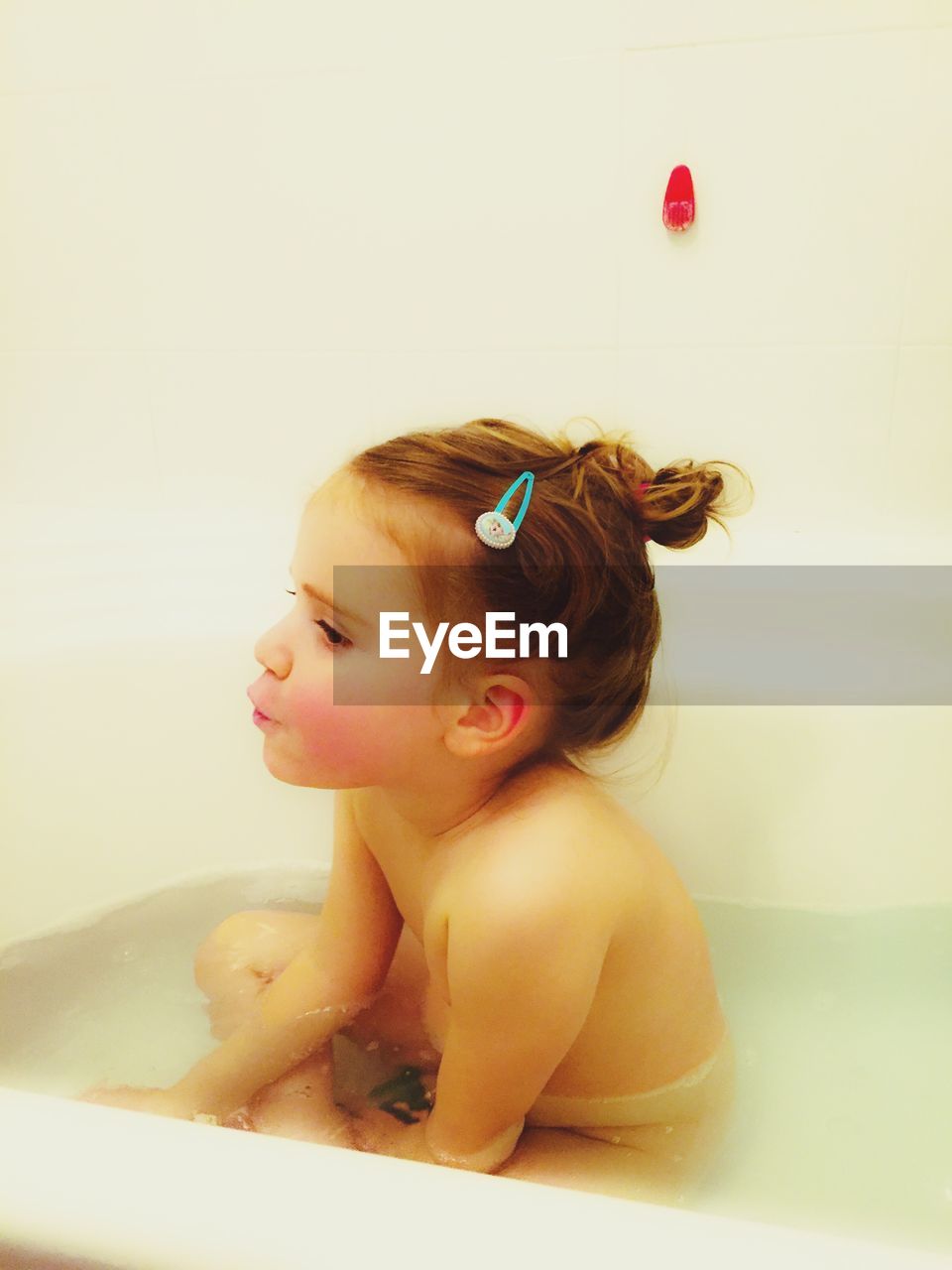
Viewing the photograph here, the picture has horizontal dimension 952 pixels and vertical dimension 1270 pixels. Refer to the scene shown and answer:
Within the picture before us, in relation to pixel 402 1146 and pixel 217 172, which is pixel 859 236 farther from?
pixel 402 1146

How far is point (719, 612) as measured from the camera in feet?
3.26

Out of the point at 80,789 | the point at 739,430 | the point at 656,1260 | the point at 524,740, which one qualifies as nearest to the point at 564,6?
the point at 739,430

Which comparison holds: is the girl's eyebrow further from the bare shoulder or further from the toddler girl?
the bare shoulder

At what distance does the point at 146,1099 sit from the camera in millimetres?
671

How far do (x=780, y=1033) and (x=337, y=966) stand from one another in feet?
1.27

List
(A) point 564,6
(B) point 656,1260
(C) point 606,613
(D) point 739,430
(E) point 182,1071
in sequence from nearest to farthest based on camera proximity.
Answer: (B) point 656,1260
(C) point 606,613
(E) point 182,1071
(A) point 564,6
(D) point 739,430

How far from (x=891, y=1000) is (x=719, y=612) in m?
0.39

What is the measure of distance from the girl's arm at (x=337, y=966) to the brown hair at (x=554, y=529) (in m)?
0.22

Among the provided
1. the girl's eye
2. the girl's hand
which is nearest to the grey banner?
the girl's eye

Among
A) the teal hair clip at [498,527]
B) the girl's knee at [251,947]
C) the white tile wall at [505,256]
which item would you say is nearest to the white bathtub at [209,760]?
the white tile wall at [505,256]

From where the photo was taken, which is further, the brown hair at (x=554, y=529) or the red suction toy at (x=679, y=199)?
the red suction toy at (x=679, y=199)

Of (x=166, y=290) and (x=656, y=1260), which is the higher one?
(x=166, y=290)

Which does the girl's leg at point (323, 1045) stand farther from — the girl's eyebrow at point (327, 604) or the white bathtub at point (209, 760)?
the girl's eyebrow at point (327, 604)
